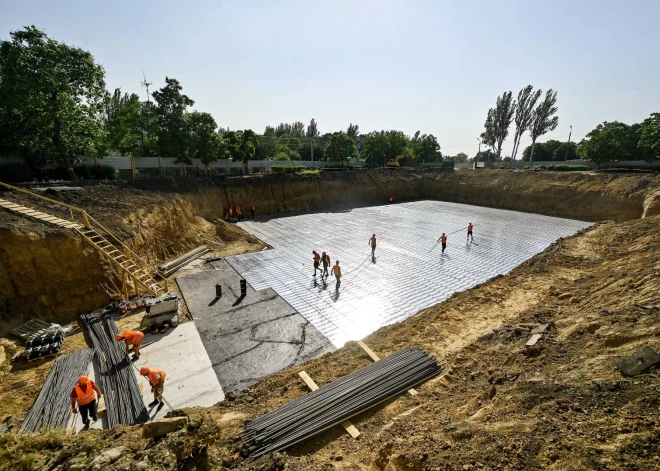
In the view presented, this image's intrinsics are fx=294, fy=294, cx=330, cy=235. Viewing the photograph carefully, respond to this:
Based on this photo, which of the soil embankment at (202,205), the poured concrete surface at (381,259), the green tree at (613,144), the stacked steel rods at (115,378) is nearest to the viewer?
the stacked steel rods at (115,378)

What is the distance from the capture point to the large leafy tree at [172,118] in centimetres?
2438

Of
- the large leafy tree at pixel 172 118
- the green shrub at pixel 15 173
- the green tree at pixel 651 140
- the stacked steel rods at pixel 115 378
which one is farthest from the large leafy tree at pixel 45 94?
the green tree at pixel 651 140

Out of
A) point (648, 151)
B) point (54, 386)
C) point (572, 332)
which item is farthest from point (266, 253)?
point (648, 151)

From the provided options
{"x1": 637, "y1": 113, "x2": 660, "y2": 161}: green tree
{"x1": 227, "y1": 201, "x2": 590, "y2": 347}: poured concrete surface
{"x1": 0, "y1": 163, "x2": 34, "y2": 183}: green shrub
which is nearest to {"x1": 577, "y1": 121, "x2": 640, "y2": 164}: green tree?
{"x1": 637, "y1": 113, "x2": 660, "y2": 161}: green tree

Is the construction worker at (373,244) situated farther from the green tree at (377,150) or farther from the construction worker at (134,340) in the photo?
the green tree at (377,150)

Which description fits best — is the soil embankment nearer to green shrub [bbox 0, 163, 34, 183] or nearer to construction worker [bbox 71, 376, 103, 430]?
green shrub [bbox 0, 163, 34, 183]

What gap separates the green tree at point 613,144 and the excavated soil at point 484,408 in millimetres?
35133

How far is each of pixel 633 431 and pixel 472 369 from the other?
10.0ft

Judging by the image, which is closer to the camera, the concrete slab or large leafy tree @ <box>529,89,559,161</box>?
the concrete slab

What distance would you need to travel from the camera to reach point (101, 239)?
1124 cm

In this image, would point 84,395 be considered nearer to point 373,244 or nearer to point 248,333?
point 248,333

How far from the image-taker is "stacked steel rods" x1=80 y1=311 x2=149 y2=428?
6180mm

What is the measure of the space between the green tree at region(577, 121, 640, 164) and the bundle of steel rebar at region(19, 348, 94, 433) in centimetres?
4927

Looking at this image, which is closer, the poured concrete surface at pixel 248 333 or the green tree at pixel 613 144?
the poured concrete surface at pixel 248 333
